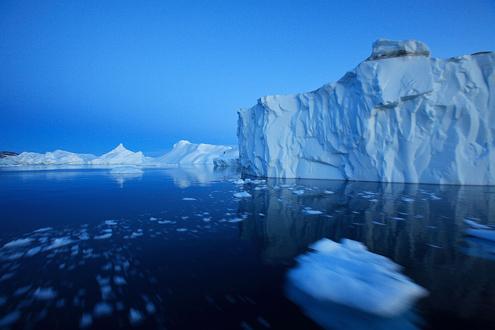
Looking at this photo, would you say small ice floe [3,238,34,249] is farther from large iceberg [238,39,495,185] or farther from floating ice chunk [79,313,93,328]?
large iceberg [238,39,495,185]

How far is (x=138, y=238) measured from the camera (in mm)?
4461

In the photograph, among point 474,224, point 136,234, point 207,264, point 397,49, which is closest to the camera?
point 207,264

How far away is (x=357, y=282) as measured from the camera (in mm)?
2559

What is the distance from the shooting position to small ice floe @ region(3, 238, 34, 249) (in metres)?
3.99

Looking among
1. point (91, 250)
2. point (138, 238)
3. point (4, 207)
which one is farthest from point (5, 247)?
point (4, 207)

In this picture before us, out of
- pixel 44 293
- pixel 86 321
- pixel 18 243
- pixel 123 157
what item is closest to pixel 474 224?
pixel 86 321

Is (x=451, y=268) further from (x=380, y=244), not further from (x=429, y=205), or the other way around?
(x=429, y=205)

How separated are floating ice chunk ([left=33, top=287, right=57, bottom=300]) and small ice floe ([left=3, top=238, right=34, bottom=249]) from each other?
208 cm

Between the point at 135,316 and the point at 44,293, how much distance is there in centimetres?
126

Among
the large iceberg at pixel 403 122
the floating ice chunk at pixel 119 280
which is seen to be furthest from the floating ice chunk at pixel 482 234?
the large iceberg at pixel 403 122

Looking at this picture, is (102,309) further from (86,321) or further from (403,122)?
(403,122)

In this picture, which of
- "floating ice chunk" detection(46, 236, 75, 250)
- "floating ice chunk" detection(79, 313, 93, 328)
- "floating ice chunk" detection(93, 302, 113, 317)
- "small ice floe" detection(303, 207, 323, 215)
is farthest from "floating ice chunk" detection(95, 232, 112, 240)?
"small ice floe" detection(303, 207, 323, 215)

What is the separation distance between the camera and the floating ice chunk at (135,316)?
84.1 inches

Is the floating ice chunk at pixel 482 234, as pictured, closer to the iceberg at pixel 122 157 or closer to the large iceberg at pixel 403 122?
the large iceberg at pixel 403 122
